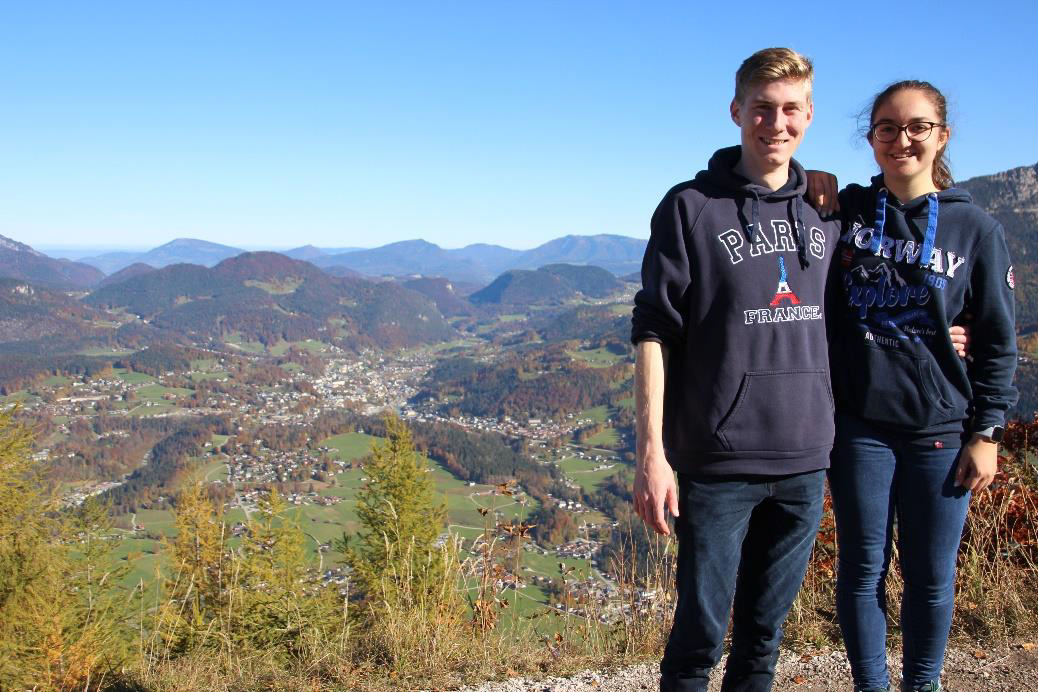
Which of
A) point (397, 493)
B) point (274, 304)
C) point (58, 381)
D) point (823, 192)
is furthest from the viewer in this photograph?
point (274, 304)

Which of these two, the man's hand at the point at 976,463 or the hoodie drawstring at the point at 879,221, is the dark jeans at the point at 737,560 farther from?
the hoodie drawstring at the point at 879,221

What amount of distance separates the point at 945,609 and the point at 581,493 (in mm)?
44790

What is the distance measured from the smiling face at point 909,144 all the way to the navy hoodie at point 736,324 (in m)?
0.42

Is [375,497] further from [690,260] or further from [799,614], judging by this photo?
[690,260]

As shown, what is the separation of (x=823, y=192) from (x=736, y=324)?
0.54m

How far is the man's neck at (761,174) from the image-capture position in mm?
1813

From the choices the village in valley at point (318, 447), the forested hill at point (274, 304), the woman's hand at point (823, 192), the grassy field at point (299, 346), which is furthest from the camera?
the forested hill at point (274, 304)

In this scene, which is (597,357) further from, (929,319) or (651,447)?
(651,447)

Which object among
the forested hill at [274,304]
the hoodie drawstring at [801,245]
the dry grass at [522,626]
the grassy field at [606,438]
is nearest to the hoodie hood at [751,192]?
the hoodie drawstring at [801,245]

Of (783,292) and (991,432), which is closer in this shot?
(783,292)

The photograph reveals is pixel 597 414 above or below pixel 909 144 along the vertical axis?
below

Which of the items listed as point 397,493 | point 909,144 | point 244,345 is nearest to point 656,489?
point 909,144

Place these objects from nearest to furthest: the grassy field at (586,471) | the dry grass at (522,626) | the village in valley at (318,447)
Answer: the dry grass at (522,626) < the village in valley at (318,447) < the grassy field at (586,471)

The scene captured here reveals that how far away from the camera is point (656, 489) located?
67.0 inches
